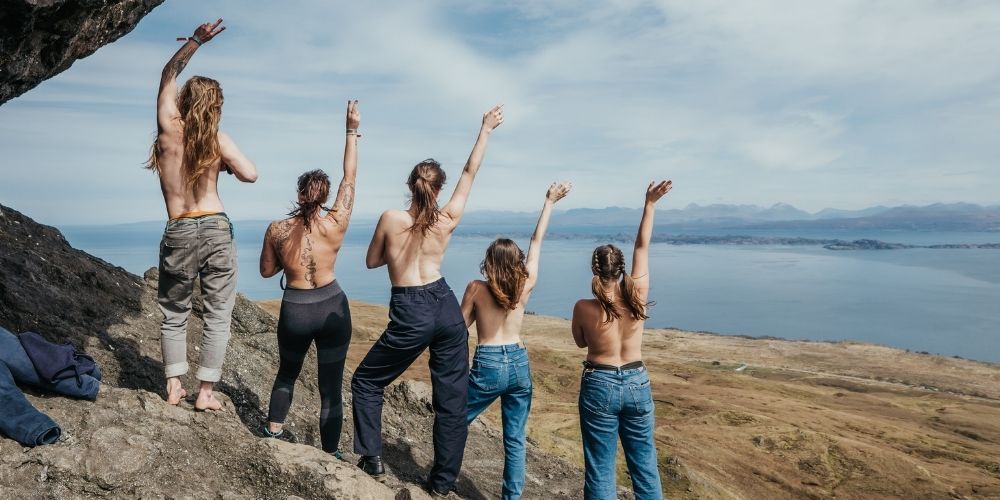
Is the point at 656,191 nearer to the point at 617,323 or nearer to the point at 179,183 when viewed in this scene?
the point at 617,323

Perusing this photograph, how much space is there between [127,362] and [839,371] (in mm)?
50334

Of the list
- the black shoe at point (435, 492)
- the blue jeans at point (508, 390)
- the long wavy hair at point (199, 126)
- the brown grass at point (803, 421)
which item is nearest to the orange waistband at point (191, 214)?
the long wavy hair at point (199, 126)

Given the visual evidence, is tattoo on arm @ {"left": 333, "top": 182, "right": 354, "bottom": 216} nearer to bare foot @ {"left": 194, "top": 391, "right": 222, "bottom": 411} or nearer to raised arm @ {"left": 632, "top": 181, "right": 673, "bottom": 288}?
bare foot @ {"left": 194, "top": 391, "right": 222, "bottom": 411}

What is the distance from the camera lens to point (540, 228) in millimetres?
5613

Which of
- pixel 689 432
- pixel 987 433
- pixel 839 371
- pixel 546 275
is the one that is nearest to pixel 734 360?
pixel 839 371

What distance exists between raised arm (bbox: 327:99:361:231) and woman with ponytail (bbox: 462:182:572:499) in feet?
3.81

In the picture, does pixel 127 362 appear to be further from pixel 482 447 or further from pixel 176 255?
pixel 482 447

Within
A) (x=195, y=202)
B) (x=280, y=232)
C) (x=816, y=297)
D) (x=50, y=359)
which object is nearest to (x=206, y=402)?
(x=50, y=359)

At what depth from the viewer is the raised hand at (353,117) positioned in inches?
189

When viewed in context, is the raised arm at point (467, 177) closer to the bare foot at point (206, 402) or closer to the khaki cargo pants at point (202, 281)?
the khaki cargo pants at point (202, 281)

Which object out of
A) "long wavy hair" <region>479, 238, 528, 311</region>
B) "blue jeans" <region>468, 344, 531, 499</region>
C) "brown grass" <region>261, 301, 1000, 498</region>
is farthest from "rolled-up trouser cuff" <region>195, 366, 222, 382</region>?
"brown grass" <region>261, 301, 1000, 498</region>

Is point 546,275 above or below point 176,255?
below

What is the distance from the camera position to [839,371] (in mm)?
46906

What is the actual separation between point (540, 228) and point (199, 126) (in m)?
2.80
